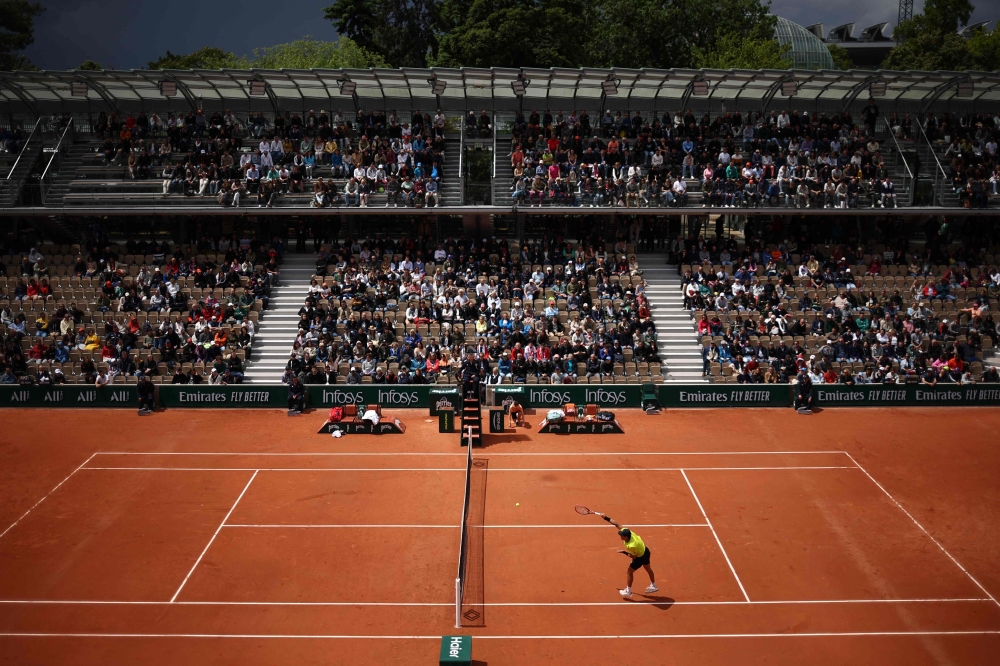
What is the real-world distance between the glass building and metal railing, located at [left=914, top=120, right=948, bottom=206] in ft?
165

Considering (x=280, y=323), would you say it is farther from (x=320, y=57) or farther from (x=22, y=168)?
(x=320, y=57)

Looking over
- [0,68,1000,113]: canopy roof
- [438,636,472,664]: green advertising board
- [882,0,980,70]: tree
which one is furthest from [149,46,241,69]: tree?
[438,636,472,664]: green advertising board

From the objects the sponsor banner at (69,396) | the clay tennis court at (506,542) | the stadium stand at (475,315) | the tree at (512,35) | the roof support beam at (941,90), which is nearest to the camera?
the clay tennis court at (506,542)

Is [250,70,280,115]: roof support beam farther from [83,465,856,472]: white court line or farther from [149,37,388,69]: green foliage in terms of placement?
[149,37,388,69]: green foliage

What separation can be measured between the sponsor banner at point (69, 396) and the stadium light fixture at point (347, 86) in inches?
A: 591

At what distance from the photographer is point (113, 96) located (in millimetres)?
38125

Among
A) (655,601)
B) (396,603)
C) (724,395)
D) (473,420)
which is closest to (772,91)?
(724,395)

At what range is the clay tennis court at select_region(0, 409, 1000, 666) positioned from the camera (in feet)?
51.9

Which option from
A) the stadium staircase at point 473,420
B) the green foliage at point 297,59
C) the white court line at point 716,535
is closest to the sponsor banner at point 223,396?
the stadium staircase at point 473,420

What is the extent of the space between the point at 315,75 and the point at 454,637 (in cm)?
2647

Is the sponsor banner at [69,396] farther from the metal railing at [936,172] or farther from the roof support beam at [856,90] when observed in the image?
the metal railing at [936,172]

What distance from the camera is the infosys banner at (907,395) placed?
97.3 feet

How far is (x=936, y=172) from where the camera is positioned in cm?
3700

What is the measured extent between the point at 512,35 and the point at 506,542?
40.9 m
